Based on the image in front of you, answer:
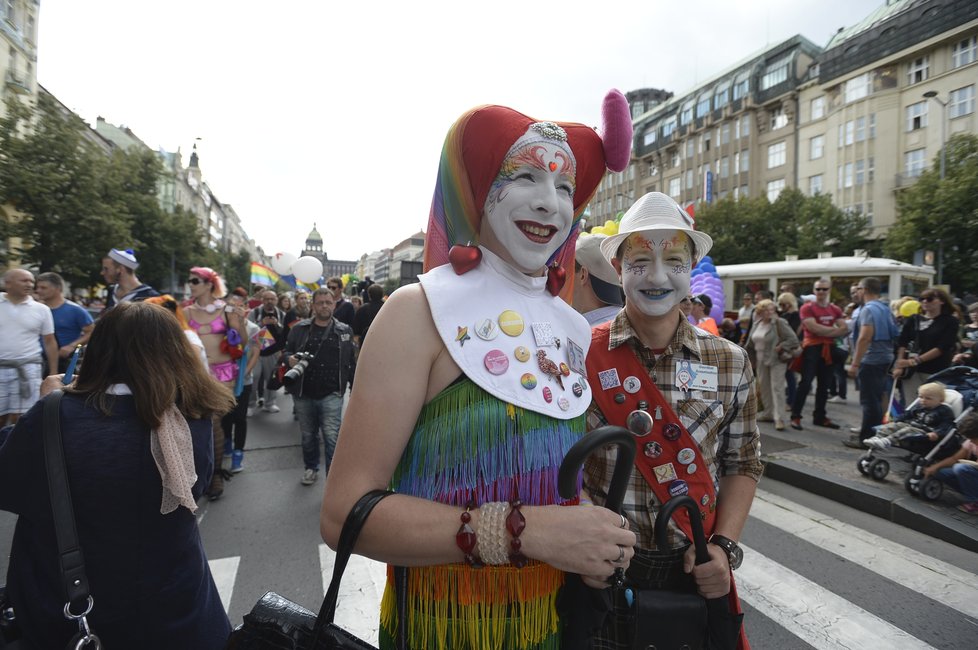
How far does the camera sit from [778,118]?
1554 inches

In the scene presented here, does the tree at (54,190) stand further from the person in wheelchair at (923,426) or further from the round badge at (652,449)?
the person in wheelchair at (923,426)

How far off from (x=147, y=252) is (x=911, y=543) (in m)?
29.9

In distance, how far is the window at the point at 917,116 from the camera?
2944cm

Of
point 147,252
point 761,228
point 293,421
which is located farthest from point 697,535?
point 761,228

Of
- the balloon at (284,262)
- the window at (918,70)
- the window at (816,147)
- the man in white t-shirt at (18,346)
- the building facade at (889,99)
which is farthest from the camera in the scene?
the window at (816,147)

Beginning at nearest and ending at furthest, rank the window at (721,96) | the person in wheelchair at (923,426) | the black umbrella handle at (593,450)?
the black umbrella handle at (593,450)
the person in wheelchair at (923,426)
the window at (721,96)

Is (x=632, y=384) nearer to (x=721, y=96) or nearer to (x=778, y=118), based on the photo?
(x=778, y=118)

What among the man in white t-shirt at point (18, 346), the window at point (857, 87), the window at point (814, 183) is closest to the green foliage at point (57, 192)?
the man in white t-shirt at point (18, 346)

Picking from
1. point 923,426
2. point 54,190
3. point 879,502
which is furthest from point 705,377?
point 54,190

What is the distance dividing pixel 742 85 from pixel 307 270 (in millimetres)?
43483

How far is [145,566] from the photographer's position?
1656 millimetres

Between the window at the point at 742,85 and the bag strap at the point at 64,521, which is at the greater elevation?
the window at the point at 742,85

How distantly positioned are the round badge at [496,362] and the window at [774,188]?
44182 millimetres

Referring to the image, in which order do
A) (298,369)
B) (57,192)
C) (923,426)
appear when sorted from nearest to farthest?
(298,369) < (923,426) < (57,192)
